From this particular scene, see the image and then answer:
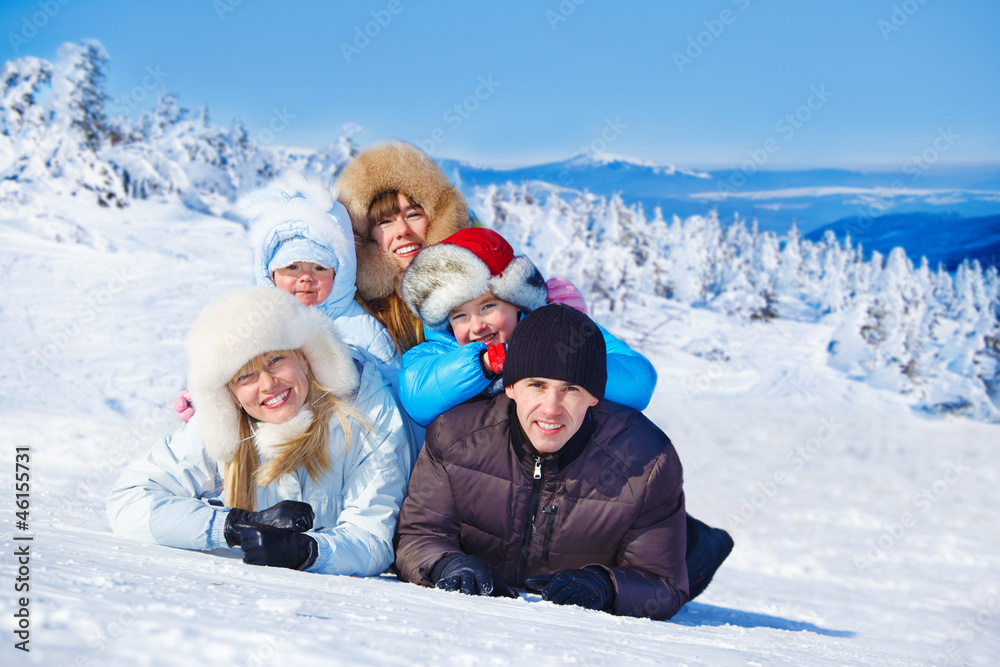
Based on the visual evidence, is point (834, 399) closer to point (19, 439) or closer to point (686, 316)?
point (686, 316)

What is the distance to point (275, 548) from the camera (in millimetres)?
2447

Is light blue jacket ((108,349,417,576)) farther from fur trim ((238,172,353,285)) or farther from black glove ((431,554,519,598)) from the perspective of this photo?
fur trim ((238,172,353,285))

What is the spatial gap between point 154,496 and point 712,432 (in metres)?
9.31

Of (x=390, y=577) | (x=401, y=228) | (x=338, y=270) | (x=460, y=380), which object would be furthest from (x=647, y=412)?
(x=460, y=380)

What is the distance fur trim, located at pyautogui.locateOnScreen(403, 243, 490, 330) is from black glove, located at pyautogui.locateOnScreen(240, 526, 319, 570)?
3.92 feet

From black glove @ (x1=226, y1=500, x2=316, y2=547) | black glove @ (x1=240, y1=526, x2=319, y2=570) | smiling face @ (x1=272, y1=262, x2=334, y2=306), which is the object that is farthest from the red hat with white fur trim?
black glove @ (x1=240, y1=526, x2=319, y2=570)

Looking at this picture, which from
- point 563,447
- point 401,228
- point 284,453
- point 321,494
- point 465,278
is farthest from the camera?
point 401,228

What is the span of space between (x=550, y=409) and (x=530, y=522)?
52 cm

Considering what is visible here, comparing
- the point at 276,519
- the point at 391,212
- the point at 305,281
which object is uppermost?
the point at 391,212

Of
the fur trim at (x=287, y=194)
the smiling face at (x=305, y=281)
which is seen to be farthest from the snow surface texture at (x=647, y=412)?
the fur trim at (x=287, y=194)

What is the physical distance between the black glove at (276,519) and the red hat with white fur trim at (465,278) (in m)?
1.10

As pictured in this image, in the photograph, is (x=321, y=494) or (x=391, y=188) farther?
(x=391, y=188)

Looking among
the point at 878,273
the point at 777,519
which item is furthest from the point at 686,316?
the point at 777,519

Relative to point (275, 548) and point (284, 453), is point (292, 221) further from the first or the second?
point (275, 548)
